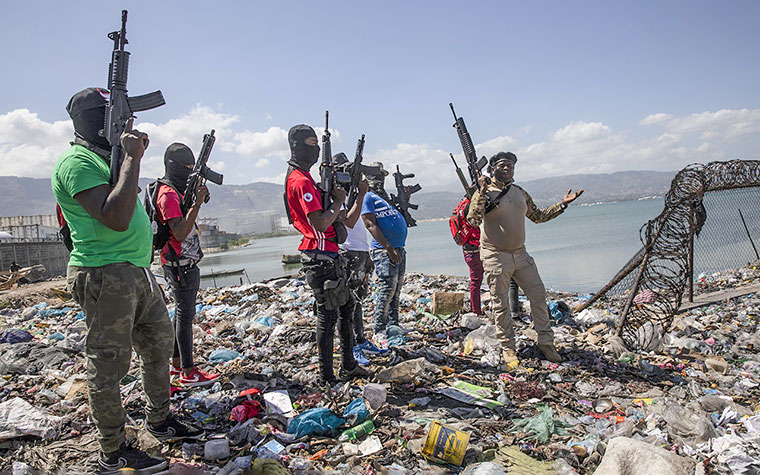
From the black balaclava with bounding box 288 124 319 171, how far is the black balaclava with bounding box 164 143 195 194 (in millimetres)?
996

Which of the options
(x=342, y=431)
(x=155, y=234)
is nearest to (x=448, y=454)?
(x=342, y=431)

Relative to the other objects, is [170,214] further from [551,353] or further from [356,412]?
[551,353]

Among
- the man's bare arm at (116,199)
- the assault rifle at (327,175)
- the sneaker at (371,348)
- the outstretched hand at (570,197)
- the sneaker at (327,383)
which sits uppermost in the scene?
the assault rifle at (327,175)

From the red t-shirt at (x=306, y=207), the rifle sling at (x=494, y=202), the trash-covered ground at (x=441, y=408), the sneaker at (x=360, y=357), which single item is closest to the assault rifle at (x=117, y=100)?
the red t-shirt at (x=306, y=207)

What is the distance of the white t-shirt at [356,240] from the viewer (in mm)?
4148

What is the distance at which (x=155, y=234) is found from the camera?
313cm

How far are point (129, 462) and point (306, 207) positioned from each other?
169 cm

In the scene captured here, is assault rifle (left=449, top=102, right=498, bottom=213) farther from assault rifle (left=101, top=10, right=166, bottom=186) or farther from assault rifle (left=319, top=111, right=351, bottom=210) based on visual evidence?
assault rifle (left=101, top=10, right=166, bottom=186)

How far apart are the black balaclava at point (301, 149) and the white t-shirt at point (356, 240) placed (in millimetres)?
1111

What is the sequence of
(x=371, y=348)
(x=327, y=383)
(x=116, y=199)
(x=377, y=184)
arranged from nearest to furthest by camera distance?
(x=116, y=199)
(x=327, y=383)
(x=371, y=348)
(x=377, y=184)

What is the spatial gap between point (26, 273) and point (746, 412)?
64.1 feet

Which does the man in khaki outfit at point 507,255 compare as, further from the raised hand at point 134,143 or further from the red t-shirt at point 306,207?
the raised hand at point 134,143

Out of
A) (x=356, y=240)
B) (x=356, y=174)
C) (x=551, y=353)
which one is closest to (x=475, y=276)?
(x=551, y=353)

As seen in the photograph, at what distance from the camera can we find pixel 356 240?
418cm
